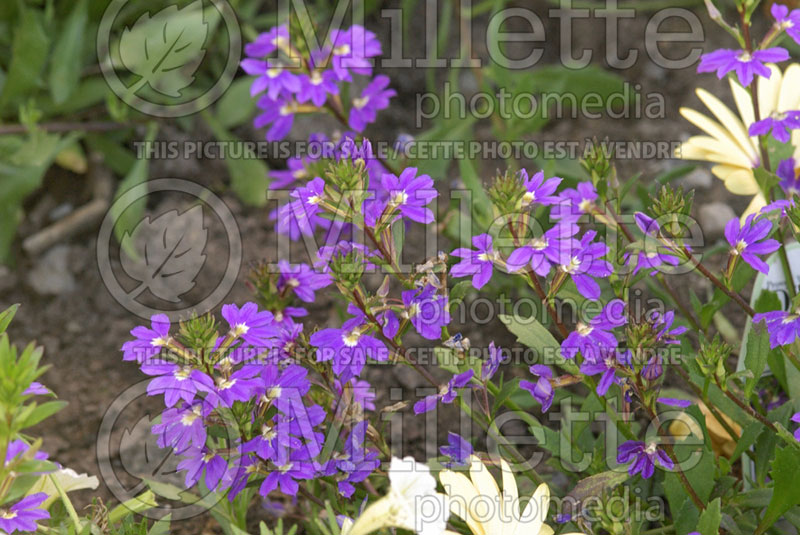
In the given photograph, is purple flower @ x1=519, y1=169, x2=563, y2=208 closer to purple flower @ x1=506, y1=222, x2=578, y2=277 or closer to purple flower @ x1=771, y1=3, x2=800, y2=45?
purple flower @ x1=506, y1=222, x2=578, y2=277

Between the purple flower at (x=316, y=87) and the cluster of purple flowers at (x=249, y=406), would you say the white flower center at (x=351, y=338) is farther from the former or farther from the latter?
the purple flower at (x=316, y=87)

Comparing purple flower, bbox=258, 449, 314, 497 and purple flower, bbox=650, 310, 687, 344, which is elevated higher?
purple flower, bbox=650, 310, 687, 344

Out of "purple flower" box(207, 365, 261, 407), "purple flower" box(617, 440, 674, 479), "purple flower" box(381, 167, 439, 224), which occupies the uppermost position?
"purple flower" box(381, 167, 439, 224)

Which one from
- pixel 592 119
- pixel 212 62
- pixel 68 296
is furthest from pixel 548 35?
pixel 68 296

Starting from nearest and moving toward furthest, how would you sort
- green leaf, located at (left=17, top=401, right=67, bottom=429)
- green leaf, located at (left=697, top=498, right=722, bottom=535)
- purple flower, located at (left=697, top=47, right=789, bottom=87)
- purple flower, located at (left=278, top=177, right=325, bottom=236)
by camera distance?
green leaf, located at (left=17, top=401, right=67, bottom=429) → green leaf, located at (left=697, top=498, right=722, bottom=535) → purple flower, located at (left=278, top=177, right=325, bottom=236) → purple flower, located at (left=697, top=47, right=789, bottom=87)

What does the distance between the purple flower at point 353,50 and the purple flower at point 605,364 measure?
747 millimetres

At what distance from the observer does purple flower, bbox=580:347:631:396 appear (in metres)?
1.26

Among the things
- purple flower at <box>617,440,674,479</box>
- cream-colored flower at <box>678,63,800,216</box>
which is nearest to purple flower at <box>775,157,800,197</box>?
cream-colored flower at <box>678,63,800,216</box>

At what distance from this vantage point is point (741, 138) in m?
1.70

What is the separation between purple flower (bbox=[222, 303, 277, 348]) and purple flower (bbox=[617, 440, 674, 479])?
53 cm

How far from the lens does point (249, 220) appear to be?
2.37 m

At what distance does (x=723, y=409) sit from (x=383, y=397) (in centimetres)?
71

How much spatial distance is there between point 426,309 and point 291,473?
11.6 inches

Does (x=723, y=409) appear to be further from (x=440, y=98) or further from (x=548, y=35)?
(x=548, y=35)
